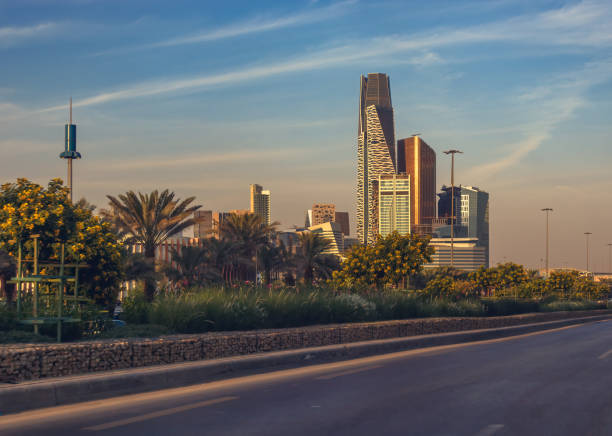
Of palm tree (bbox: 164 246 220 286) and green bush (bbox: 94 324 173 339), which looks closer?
green bush (bbox: 94 324 173 339)

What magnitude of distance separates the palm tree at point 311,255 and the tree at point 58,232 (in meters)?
38.1

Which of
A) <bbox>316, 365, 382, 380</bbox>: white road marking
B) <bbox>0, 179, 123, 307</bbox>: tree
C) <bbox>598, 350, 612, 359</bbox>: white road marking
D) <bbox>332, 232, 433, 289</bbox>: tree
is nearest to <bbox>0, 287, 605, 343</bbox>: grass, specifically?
<bbox>0, 179, 123, 307</bbox>: tree

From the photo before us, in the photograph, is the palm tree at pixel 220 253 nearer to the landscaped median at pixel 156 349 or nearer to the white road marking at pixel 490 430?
the landscaped median at pixel 156 349

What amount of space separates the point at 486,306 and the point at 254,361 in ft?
74.2

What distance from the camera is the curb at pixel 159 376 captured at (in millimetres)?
9016

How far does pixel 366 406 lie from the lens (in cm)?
935

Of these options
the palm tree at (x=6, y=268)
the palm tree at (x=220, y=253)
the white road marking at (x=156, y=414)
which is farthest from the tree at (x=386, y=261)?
the white road marking at (x=156, y=414)

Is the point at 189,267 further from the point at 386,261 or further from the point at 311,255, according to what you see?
the point at 386,261

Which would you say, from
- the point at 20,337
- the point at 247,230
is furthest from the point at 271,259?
the point at 20,337

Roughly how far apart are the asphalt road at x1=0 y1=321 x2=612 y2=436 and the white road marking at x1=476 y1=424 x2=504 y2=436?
1 cm

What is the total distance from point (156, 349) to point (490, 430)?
625 centimetres

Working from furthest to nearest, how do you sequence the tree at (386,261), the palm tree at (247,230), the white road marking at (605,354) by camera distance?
the palm tree at (247,230) < the tree at (386,261) < the white road marking at (605,354)

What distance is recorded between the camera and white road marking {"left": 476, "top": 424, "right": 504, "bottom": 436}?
7652 mm

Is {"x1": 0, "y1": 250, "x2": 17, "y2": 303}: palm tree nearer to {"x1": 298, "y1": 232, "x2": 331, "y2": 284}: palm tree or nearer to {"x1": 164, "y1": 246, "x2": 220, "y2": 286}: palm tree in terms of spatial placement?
{"x1": 164, "y1": 246, "x2": 220, "y2": 286}: palm tree
